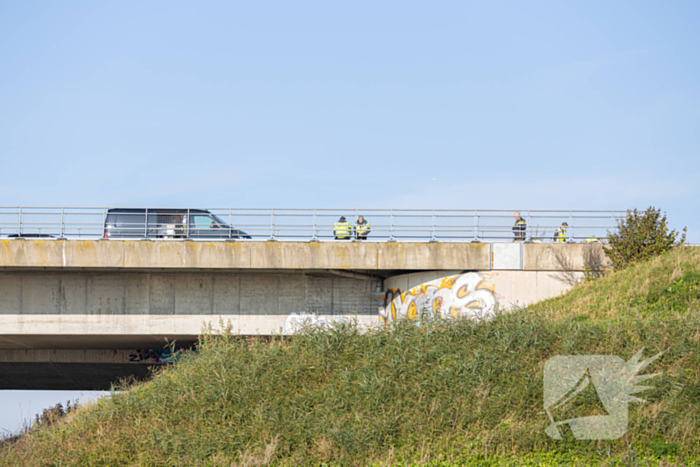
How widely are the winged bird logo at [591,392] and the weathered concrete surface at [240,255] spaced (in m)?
7.63

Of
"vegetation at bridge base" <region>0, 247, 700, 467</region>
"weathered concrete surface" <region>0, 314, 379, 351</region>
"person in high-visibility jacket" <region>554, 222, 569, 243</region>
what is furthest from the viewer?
"person in high-visibility jacket" <region>554, 222, 569, 243</region>

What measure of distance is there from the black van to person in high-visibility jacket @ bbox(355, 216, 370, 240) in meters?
3.71

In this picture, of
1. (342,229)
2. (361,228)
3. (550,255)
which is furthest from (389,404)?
(550,255)

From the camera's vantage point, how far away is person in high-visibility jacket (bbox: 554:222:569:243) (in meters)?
19.9

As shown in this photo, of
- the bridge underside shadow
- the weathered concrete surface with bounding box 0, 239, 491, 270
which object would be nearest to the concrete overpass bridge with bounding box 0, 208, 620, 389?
the weathered concrete surface with bounding box 0, 239, 491, 270

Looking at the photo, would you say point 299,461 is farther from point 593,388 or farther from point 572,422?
point 593,388

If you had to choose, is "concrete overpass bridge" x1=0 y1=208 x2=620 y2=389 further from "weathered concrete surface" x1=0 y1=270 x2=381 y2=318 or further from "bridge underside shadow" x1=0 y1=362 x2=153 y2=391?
"bridge underside shadow" x1=0 y1=362 x2=153 y2=391

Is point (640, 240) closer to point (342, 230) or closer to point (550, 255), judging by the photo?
point (550, 255)

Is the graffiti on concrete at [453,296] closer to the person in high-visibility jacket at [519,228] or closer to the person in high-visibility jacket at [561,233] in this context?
the person in high-visibility jacket at [519,228]

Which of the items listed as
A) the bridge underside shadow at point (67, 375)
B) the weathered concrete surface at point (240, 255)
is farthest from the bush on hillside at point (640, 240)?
the bridge underside shadow at point (67, 375)

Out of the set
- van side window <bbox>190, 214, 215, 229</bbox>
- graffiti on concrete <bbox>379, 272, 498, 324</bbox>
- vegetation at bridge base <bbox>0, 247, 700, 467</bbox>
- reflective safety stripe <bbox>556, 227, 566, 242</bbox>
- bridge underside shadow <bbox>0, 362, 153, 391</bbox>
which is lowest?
bridge underside shadow <bbox>0, 362, 153, 391</bbox>

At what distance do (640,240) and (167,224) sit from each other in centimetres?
1597

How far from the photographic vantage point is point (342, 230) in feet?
64.3

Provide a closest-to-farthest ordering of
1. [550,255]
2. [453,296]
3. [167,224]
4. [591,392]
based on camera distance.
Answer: [591,392]
[453,296]
[550,255]
[167,224]
